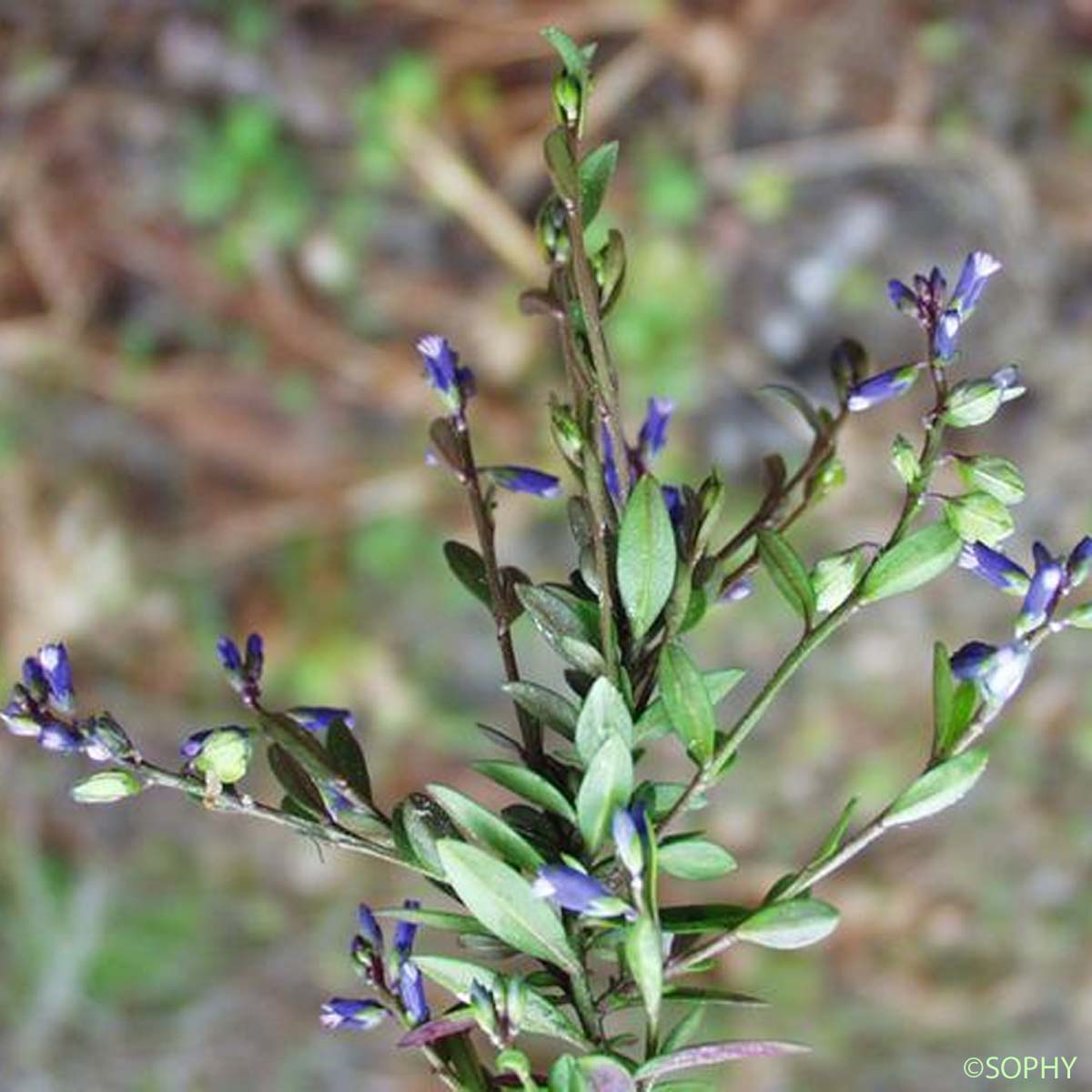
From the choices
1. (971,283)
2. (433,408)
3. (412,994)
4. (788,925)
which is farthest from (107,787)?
(433,408)

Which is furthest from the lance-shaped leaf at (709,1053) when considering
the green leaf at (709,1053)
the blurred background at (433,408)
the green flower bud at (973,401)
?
the blurred background at (433,408)

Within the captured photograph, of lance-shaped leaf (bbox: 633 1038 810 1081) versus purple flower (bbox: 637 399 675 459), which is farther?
purple flower (bbox: 637 399 675 459)

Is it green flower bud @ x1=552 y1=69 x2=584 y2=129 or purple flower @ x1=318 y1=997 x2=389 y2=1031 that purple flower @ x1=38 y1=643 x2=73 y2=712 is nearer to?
purple flower @ x1=318 y1=997 x2=389 y2=1031

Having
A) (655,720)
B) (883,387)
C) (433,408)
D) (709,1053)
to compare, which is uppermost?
(433,408)

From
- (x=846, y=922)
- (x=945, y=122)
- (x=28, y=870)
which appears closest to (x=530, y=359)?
(x=945, y=122)

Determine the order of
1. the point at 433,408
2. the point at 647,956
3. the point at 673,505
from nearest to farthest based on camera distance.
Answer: the point at 647,956 < the point at 673,505 < the point at 433,408

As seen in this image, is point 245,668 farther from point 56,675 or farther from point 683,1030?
point 683,1030

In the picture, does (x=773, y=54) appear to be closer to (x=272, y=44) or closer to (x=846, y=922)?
(x=272, y=44)

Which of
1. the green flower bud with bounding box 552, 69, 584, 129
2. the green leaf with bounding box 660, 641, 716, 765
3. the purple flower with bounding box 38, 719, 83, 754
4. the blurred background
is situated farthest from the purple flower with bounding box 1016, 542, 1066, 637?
the blurred background
